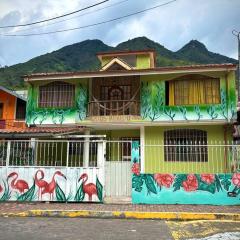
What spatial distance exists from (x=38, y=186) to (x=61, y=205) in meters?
1.21

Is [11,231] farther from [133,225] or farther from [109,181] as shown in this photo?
[109,181]

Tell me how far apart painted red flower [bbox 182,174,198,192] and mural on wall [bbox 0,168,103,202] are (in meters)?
2.76

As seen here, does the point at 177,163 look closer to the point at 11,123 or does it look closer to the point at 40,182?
the point at 40,182

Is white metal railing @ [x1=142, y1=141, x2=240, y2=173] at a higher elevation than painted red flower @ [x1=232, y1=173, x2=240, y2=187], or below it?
higher

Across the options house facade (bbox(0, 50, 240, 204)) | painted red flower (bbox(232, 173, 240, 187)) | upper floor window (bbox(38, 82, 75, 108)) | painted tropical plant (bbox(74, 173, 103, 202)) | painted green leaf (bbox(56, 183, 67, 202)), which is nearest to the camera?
painted red flower (bbox(232, 173, 240, 187))

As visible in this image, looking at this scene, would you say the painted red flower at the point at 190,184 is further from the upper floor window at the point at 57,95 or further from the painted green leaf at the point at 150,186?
the upper floor window at the point at 57,95

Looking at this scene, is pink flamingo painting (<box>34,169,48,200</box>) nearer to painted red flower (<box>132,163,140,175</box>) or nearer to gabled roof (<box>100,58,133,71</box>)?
painted red flower (<box>132,163,140,175</box>)

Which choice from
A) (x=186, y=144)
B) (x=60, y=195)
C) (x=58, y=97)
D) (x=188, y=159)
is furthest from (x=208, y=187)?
(x=58, y=97)

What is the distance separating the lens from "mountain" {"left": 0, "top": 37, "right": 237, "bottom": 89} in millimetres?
50375

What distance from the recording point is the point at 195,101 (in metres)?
17.5

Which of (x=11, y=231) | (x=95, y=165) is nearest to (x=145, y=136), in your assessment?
(x=95, y=165)

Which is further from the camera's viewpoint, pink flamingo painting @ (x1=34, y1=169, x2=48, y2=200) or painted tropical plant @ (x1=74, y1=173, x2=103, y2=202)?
pink flamingo painting @ (x1=34, y1=169, x2=48, y2=200)

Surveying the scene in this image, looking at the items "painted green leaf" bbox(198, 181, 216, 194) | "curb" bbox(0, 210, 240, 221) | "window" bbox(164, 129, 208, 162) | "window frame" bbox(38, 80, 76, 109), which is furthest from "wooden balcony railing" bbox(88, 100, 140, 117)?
"curb" bbox(0, 210, 240, 221)

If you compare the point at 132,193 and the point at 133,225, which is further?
the point at 132,193
